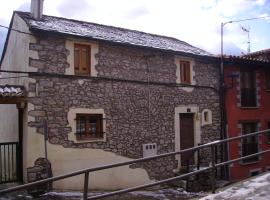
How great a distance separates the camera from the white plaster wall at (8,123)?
13317mm

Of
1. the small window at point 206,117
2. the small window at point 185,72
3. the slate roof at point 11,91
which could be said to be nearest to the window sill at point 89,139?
the slate roof at point 11,91

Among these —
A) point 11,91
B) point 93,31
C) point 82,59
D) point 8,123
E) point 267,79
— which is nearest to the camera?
point 11,91

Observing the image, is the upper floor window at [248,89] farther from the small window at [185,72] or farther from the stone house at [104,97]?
the small window at [185,72]

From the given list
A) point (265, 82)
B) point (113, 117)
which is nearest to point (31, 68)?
point (113, 117)

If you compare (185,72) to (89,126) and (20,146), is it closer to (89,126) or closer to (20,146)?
(89,126)

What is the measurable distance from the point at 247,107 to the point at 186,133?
439 centimetres

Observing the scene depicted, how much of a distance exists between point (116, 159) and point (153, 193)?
6.32 feet

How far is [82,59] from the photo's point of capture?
42.2 ft

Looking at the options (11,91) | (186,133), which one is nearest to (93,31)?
(11,91)

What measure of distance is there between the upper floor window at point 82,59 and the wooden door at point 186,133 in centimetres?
471

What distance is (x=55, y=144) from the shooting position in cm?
1190

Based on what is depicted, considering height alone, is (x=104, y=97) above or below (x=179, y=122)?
above

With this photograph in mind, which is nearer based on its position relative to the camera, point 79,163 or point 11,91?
point 11,91

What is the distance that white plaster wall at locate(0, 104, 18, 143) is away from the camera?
1332cm
